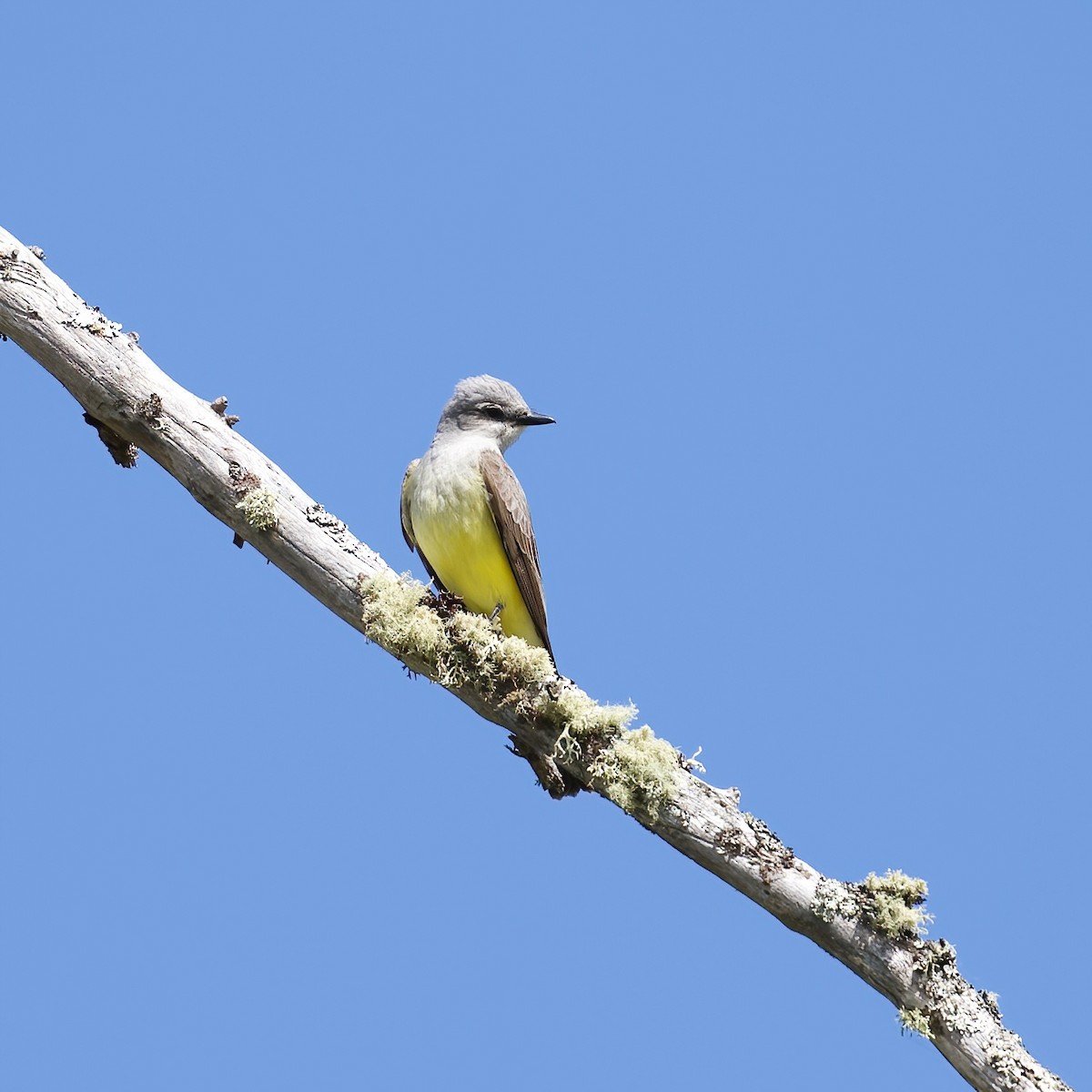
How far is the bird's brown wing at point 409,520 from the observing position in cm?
870

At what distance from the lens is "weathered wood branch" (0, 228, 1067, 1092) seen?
6.21 m

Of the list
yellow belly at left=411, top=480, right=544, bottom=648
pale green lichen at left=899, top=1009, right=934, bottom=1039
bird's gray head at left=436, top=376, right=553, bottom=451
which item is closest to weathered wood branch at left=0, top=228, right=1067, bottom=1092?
pale green lichen at left=899, top=1009, right=934, bottom=1039

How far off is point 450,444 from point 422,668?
6.43 ft

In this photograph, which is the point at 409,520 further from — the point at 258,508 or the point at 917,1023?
the point at 917,1023

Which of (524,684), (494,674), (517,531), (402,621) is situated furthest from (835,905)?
(517,531)

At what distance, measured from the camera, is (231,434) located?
7.26m

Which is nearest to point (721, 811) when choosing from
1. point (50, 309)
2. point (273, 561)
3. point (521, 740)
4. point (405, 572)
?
point (521, 740)

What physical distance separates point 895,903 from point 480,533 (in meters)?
3.39

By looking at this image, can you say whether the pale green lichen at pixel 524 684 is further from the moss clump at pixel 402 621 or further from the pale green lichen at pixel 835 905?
the pale green lichen at pixel 835 905

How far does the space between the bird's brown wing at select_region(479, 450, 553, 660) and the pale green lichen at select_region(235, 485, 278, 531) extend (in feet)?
5.12

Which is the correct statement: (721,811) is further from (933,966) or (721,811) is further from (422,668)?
(422,668)

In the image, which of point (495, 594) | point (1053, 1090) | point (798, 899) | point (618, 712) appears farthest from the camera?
point (495, 594)

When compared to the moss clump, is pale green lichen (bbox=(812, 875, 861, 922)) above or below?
above

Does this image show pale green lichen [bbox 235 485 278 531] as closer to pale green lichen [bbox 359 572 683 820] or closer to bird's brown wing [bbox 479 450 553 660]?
pale green lichen [bbox 359 572 683 820]
